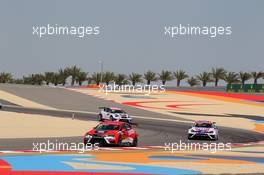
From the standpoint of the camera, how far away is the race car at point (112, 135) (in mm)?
26844

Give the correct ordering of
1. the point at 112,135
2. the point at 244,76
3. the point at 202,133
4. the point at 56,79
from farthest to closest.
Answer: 1. the point at 56,79
2. the point at 244,76
3. the point at 202,133
4. the point at 112,135

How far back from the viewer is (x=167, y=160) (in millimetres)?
20547

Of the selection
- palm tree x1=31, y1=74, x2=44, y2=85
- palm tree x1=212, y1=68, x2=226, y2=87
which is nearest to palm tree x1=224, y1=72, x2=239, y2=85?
palm tree x1=212, y1=68, x2=226, y2=87

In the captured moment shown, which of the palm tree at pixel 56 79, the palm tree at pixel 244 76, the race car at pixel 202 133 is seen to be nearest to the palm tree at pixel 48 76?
the palm tree at pixel 56 79

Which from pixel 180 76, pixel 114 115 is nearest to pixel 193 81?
pixel 180 76

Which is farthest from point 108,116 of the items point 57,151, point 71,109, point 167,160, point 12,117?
point 167,160

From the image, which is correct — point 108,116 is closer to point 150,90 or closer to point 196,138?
point 196,138

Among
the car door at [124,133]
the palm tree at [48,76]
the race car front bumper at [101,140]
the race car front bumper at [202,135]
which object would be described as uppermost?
the palm tree at [48,76]

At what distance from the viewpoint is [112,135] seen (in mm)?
26984

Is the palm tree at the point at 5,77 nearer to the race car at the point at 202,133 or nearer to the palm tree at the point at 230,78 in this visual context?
the palm tree at the point at 230,78

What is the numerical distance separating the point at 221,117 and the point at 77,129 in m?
27.4

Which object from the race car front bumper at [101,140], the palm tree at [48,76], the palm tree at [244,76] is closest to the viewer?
the race car front bumper at [101,140]

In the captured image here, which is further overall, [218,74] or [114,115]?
[218,74]

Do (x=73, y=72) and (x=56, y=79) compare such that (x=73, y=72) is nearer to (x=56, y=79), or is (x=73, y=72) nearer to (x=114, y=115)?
(x=56, y=79)
